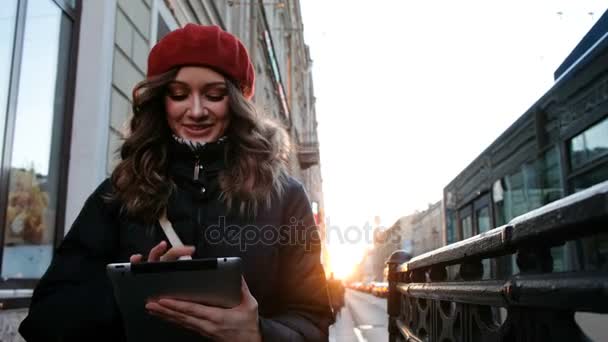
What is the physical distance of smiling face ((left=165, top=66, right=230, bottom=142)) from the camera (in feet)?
5.09

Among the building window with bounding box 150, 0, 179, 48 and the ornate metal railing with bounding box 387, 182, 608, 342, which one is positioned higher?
the building window with bounding box 150, 0, 179, 48

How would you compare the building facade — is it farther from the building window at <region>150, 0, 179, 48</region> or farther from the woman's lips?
the woman's lips

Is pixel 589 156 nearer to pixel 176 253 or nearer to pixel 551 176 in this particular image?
pixel 551 176

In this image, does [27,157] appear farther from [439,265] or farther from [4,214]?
[439,265]

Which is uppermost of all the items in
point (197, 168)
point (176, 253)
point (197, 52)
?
point (197, 52)

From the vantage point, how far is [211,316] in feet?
3.83

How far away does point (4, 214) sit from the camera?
11.3 ft

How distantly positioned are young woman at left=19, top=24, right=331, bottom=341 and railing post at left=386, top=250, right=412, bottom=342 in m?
1.75

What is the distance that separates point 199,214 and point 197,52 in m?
0.45

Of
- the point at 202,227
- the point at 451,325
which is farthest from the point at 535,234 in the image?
the point at 451,325

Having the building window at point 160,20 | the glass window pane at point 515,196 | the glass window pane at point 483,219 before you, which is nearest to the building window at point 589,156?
the glass window pane at point 515,196

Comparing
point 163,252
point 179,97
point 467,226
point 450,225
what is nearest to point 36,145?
point 179,97

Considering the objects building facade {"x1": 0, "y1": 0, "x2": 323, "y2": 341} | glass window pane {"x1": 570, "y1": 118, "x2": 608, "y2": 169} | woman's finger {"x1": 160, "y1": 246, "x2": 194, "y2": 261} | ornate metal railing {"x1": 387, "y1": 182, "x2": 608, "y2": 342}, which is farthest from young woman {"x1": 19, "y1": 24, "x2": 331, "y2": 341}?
glass window pane {"x1": 570, "y1": 118, "x2": 608, "y2": 169}

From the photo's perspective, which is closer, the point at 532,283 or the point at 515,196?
the point at 532,283
